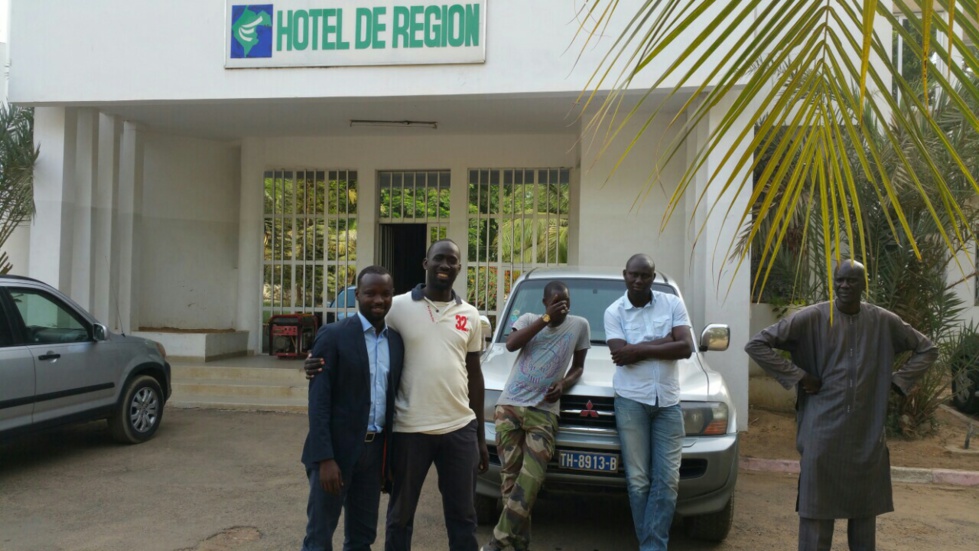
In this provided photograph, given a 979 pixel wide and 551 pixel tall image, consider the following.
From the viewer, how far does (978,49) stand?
120cm

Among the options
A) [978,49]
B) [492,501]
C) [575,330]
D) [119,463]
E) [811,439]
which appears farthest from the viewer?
[119,463]

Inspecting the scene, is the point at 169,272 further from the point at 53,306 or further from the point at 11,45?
the point at 53,306

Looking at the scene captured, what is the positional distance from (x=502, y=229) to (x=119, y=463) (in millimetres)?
6457

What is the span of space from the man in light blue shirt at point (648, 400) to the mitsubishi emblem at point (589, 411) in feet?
0.76

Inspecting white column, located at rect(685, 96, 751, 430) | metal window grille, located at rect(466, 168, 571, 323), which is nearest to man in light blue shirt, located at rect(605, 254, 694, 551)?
white column, located at rect(685, 96, 751, 430)

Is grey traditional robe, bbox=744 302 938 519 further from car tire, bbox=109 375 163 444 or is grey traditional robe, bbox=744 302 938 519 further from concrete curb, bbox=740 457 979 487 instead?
car tire, bbox=109 375 163 444

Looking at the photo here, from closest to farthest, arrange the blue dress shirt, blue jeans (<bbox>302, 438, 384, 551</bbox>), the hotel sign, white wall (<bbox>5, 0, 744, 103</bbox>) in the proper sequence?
blue jeans (<bbox>302, 438, 384, 551</bbox>), the blue dress shirt, white wall (<bbox>5, 0, 744, 103</bbox>), the hotel sign

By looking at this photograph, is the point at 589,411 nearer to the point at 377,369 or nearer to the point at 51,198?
the point at 377,369

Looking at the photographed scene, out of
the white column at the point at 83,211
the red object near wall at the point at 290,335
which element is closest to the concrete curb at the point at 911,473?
the red object near wall at the point at 290,335

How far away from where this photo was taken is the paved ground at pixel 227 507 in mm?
4979

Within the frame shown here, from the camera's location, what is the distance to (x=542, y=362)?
15.1ft

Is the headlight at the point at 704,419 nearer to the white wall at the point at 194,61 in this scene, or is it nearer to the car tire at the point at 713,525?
the car tire at the point at 713,525

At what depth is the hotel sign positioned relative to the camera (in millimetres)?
8695

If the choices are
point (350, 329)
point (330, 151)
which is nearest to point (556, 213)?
point (330, 151)
